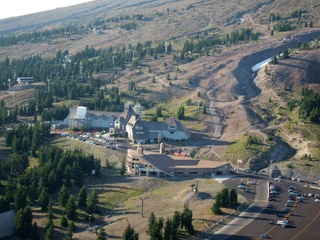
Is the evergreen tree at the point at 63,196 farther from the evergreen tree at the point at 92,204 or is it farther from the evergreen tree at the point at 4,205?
the evergreen tree at the point at 4,205

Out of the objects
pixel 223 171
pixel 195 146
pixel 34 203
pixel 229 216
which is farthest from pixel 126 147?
pixel 229 216

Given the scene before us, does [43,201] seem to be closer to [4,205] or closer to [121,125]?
[4,205]

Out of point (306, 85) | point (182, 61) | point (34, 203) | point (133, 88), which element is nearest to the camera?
point (34, 203)

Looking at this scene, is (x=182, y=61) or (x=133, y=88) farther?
(x=182, y=61)

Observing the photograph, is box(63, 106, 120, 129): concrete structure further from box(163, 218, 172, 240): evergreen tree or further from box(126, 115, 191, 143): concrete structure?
box(163, 218, 172, 240): evergreen tree

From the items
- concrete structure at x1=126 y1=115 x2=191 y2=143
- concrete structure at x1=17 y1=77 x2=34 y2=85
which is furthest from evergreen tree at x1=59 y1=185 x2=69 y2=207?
concrete structure at x1=17 y1=77 x2=34 y2=85

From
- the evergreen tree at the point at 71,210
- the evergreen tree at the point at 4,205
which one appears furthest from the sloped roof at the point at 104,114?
the evergreen tree at the point at 4,205

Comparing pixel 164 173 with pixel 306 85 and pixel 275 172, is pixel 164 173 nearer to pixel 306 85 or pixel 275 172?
pixel 275 172
